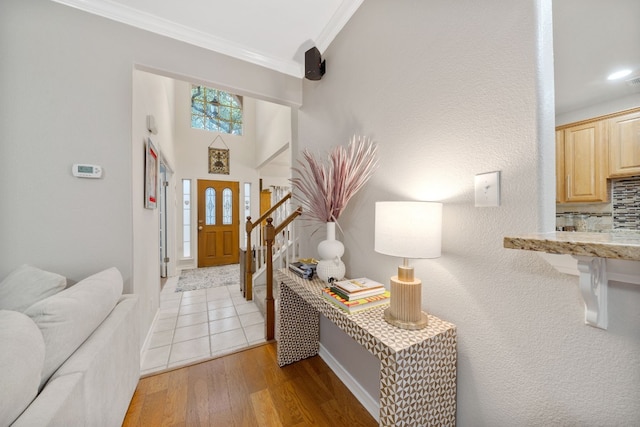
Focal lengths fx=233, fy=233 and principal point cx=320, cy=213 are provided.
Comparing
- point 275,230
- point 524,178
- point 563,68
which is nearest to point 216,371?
point 275,230

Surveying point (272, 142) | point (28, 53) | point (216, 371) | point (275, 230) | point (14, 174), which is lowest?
point (216, 371)

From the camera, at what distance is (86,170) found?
5.21ft

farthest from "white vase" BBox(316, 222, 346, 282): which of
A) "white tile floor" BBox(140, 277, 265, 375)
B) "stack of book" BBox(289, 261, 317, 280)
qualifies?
"white tile floor" BBox(140, 277, 265, 375)

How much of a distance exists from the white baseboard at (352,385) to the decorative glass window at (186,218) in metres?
4.41

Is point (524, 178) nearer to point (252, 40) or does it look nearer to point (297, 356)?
point (297, 356)

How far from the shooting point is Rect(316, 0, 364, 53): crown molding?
164 cm

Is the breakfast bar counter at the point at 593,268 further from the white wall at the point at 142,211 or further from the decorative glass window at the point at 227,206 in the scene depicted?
the decorative glass window at the point at 227,206

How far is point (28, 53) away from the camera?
1493 millimetres

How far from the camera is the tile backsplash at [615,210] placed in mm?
810

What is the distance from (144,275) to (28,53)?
173 cm

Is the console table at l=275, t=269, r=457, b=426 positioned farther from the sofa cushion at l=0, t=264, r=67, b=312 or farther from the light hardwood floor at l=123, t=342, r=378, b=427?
the sofa cushion at l=0, t=264, r=67, b=312

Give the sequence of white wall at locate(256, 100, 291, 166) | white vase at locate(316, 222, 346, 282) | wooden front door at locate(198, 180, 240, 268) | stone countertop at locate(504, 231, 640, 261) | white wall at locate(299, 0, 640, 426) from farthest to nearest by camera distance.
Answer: wooden front door at locate(198, 180, 240, 268)
white wall at locate(256, 100, 291, 166)
white vase at locate(316, 222, 346, 282)
white wall at locate(299, 0, 640, 426)
stone countertop at locate(504, 231, 640, 261)

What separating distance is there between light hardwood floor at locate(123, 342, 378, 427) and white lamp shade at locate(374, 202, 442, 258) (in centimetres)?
117

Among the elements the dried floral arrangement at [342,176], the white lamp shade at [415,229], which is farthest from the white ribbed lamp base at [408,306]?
the dried floral arrangement at [342,176]
